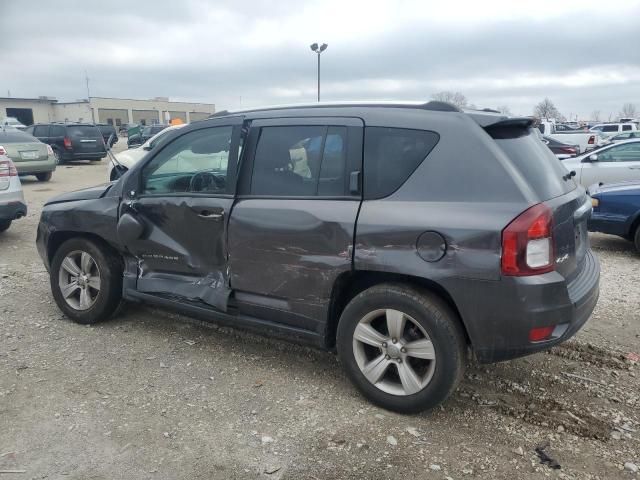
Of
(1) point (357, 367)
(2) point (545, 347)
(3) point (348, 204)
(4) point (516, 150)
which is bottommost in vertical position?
(1) point (357, 367)

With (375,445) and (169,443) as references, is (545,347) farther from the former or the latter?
(169,443)

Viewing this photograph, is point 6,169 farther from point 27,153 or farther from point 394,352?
point 27,153

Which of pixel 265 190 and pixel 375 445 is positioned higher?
pixel 265 190

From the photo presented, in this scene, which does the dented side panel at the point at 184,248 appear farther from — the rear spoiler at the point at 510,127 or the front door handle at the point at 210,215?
the rear spoiler at the point at 510,127

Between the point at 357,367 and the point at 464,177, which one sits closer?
the point at 464,177

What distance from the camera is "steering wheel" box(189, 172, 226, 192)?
3750 millimetres

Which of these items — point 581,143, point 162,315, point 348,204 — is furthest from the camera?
point 581,143

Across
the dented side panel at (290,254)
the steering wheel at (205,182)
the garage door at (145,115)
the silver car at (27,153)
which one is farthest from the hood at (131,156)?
the garage door at (145,115)

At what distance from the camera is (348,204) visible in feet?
10.4

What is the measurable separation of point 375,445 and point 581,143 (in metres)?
21.7

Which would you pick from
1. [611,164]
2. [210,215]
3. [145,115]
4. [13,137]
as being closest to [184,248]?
[210,215]

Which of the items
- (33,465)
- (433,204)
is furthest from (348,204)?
(33,465)

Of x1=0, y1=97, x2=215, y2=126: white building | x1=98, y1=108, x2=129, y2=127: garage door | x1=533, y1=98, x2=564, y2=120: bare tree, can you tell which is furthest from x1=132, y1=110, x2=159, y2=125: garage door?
x1=533, y1=98, x2=564, y2=120: bare tree

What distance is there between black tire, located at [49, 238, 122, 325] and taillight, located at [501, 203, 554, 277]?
311 cm
